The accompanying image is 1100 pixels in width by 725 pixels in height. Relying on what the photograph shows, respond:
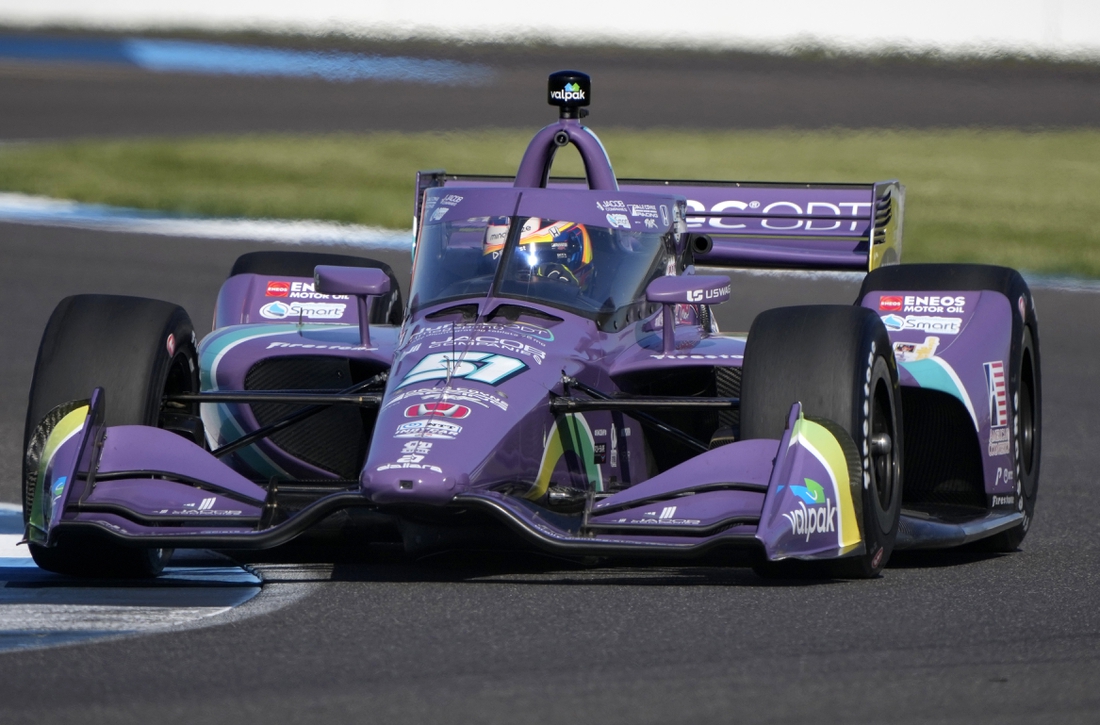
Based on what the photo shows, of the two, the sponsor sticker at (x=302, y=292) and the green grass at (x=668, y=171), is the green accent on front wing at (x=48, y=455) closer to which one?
the sponsor sticker at (x=302, y=292)

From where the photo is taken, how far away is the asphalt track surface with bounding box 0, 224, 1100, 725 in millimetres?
4348

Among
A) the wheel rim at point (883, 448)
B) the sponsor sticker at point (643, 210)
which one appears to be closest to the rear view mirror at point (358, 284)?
the sponsor sticker at point (643, 210)

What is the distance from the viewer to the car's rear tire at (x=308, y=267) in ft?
27.5

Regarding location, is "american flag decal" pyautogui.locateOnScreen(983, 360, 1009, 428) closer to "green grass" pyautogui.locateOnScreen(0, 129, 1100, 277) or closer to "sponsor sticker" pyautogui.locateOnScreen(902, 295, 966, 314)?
"sponsor sticker" pyautogui.locateOnScreen(902, 295, 966, 314)

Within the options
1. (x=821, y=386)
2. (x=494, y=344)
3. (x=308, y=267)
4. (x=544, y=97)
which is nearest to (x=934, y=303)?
(x=821, y=386)

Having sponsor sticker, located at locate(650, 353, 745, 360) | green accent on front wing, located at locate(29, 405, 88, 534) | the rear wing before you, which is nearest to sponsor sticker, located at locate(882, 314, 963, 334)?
sponsor sticker, located at locate(650, 353, 745, 360)

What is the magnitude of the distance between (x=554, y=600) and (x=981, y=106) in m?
19.7

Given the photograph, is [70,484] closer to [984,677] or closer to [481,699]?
[481,699]

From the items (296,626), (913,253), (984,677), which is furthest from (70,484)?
(913,253)

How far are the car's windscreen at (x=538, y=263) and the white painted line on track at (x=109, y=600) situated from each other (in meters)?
1.28

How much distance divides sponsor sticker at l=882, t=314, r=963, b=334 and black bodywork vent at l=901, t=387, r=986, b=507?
24 centimetres

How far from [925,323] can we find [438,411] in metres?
2.37

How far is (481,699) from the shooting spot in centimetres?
442

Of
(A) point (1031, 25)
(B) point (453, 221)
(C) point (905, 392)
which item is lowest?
(C) point (905, 392)
